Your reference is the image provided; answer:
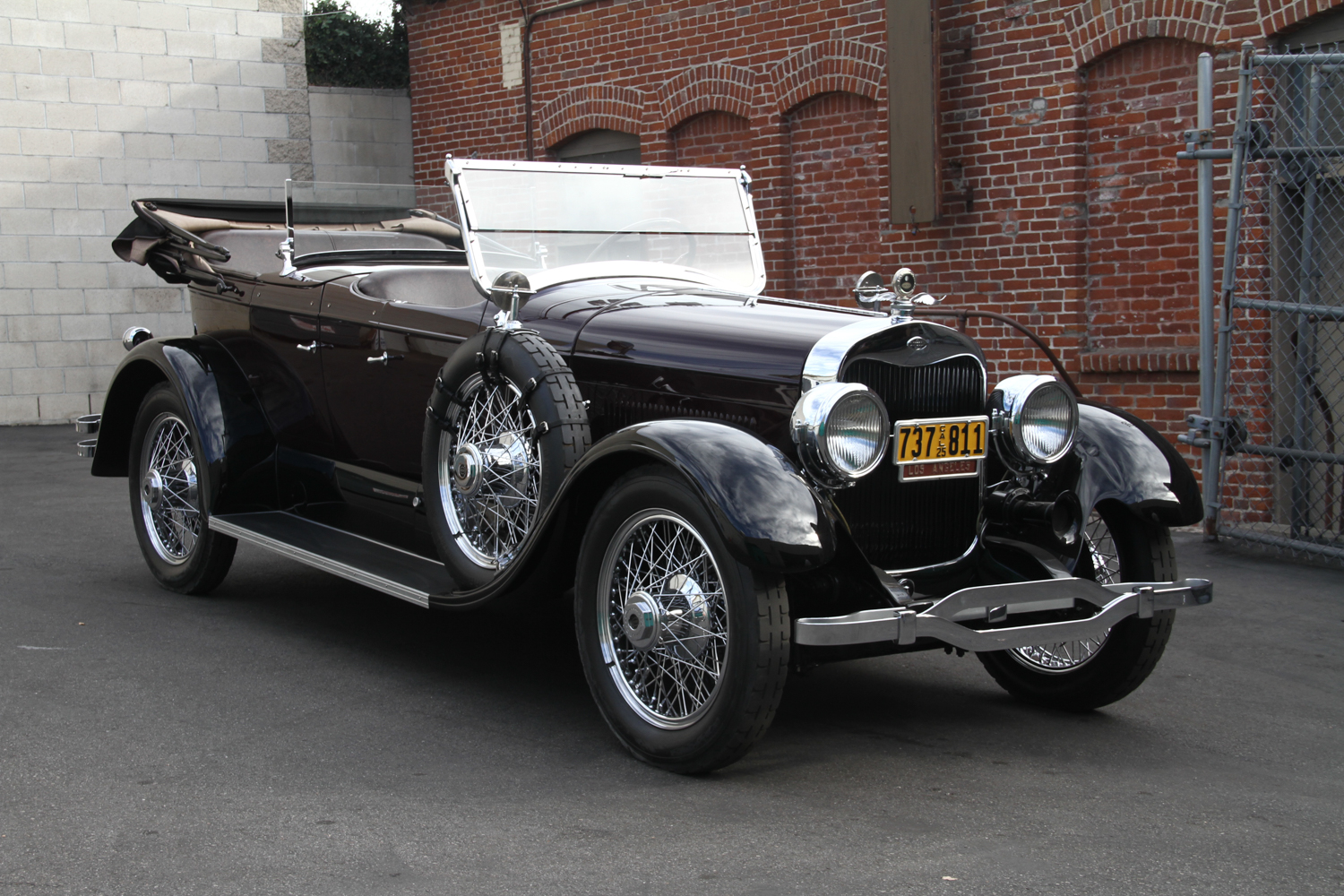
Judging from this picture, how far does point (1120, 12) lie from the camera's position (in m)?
8.71

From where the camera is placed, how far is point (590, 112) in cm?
1248

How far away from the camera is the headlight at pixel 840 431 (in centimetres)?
386

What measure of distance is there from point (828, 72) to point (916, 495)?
6.93m

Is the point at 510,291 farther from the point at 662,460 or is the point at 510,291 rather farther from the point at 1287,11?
the point at 1287,11

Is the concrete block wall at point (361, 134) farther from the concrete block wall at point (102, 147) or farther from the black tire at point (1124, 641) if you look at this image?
the black tire at point (1124, 641)

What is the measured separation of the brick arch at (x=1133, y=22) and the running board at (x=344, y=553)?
5.96 meters

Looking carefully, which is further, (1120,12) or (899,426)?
(1120,12)

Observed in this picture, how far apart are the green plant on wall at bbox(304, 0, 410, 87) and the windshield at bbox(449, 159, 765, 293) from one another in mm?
10438

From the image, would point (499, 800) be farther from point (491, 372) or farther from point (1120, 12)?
point (1120, 12)

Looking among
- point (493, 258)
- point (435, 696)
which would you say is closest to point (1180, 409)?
point (493, 258)

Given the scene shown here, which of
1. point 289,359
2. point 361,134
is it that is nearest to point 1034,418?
point 289,359

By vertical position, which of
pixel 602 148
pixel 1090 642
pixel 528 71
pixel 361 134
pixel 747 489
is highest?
pixel 528 71

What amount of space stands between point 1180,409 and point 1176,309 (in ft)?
2.09

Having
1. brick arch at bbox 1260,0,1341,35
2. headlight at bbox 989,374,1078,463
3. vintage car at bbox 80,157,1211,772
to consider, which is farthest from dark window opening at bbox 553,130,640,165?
headlight at bbox 989,374,1078,463
